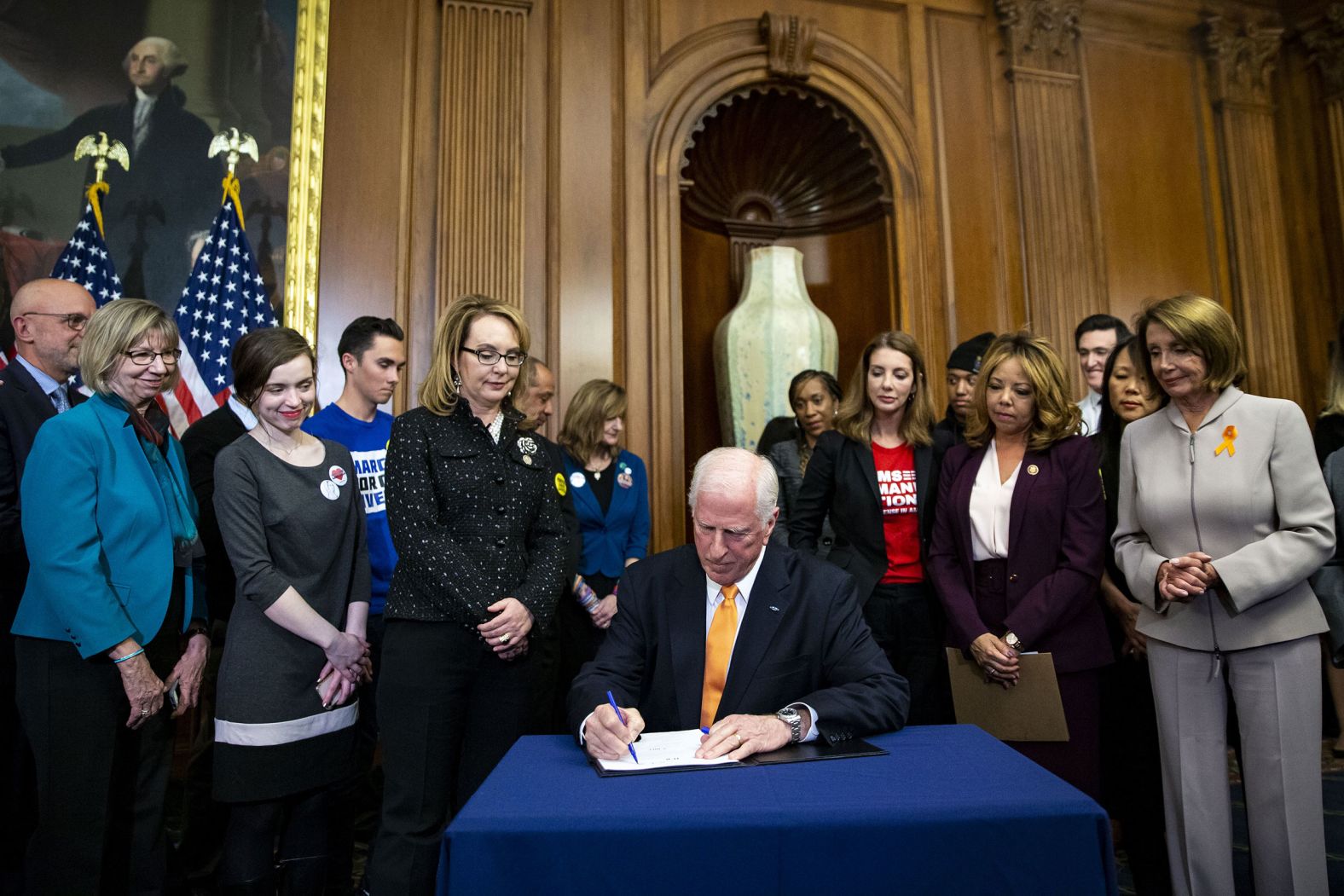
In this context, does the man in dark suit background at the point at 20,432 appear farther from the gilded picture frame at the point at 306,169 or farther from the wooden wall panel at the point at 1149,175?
the wooden wall panel at the point at 1149,175

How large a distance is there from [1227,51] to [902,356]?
452cm

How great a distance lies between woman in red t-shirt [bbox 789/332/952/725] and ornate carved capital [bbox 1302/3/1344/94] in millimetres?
4744

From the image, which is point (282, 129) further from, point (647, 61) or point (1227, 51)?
point (1227, 51)

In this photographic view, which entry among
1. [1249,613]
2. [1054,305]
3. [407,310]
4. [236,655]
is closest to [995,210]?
[1054,305]

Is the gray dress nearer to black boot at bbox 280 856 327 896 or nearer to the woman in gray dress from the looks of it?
the woman in gray dress

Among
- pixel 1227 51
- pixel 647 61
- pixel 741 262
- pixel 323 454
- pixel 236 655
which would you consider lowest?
pixel 236 655

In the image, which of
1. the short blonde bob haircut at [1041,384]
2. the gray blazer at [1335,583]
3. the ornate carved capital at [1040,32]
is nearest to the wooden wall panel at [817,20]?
the ornate carved capital at [1040,32]

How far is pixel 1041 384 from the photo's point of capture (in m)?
2.58

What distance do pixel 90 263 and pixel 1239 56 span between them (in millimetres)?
6612

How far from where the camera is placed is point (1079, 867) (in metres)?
1.22

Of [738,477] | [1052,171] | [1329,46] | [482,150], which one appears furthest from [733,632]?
[1329,46]

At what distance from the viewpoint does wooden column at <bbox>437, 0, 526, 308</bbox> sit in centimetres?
454

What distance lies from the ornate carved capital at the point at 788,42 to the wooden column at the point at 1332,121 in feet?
11.1

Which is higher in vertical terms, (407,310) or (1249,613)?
(407,310)
